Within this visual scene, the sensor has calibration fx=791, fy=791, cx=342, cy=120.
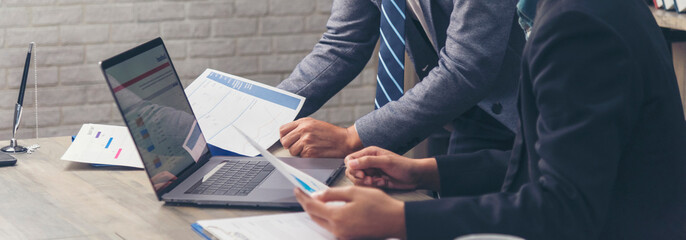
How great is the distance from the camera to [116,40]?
3.19m

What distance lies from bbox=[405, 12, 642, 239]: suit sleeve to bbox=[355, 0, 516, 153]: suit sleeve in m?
0.50

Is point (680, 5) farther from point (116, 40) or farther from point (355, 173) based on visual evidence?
point (116, 40)

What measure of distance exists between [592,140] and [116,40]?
104 inches

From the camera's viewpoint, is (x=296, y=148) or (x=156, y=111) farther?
(x=296, y=148)

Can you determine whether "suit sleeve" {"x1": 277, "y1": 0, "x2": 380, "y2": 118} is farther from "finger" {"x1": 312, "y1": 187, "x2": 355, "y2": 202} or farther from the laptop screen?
"finger" {"x1": 312, "y1": 187, "x2": 355, "y2": 202}

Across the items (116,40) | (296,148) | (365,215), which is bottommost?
(116,40)

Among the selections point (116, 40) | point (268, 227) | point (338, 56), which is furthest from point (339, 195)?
point (116, 40)

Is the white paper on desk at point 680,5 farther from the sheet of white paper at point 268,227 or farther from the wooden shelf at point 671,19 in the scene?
the sheet of white paper at point 268,227

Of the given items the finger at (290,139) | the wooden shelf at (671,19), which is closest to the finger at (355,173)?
the finger at (290,139)

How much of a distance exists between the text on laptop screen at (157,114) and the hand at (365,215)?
352mm

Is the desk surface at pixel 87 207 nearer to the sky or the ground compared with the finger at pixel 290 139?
nearer to the sky

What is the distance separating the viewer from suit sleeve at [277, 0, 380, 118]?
1.80 meters

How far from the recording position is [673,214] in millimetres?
963

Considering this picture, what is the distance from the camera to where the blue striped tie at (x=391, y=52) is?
163 cm
